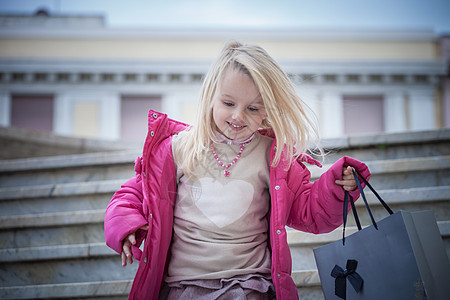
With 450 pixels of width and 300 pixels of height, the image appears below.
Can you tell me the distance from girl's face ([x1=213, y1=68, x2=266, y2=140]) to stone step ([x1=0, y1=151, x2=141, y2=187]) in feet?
5.72

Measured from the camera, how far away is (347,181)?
5.24 ft

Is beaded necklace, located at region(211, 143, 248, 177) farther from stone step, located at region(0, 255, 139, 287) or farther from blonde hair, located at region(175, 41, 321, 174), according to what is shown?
stone step, located at region(0, 255, 139, 287)

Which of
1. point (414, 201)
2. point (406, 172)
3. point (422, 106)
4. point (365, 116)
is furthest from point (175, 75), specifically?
point (414, 201)

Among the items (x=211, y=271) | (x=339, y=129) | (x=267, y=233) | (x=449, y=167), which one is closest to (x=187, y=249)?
(x=211, y=271)

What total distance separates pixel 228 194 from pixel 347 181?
0.49m

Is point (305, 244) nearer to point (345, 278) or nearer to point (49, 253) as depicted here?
point (345, 278)

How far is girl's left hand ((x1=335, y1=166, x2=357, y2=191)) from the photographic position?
1596 mm

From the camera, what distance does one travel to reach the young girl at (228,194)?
164cm

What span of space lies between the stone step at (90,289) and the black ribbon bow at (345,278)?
675 millimetres

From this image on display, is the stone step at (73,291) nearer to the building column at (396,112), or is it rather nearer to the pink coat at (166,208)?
the pink coat at (166,208)

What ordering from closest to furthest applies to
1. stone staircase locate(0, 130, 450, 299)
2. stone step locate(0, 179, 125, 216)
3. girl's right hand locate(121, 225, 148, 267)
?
girl's right hand locate(121, 225, 148, 267) → stone staircase locate(0, 130, 450, 299) → stone step locate(0, 179, 125, 216)

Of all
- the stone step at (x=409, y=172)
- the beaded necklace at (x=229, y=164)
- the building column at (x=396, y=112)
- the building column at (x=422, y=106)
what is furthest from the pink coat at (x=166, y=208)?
the building column at (x=422, y=106)

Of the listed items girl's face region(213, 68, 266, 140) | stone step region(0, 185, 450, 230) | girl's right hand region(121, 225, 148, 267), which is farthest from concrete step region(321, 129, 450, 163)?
girl's right hand region(121, 225, 148, 267)

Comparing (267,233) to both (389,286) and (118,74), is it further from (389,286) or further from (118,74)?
(118,74)
